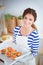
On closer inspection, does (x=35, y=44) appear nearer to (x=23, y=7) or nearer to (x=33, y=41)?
(x=33, y=41)

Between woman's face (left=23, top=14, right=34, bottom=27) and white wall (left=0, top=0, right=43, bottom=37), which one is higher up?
white wall (left=0, top=0, right=43, bottom=37)

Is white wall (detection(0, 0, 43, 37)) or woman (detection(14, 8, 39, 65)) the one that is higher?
white wall (detection(0, 0, 43, 37))

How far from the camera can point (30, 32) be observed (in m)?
1.20

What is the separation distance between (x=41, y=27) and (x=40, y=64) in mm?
214

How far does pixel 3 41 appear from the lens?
1.28 m

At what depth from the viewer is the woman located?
3.84 ft

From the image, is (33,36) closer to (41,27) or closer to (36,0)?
(41,27)

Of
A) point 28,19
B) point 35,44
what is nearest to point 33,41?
point 35,44

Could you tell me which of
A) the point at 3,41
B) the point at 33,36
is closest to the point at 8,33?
the point at 3,41

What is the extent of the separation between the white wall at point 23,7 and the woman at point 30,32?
0.02 metres

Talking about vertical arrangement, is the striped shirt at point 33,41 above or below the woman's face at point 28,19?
below

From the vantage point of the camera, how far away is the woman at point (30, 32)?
1170 millimetres

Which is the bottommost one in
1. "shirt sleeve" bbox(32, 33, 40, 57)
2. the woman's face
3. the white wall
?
"shirt sleeve" bbox(32, 33, 40, 57)

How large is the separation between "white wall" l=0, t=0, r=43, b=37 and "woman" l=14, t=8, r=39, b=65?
22 mm
